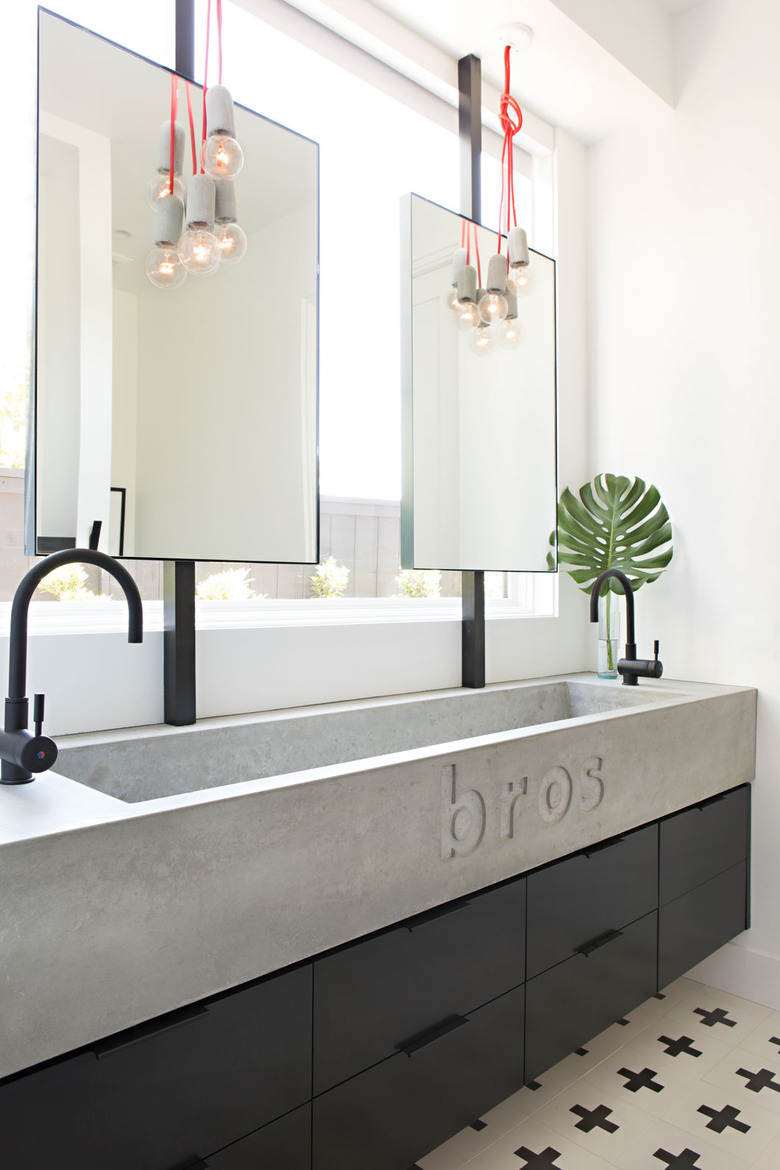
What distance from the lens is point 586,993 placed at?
1.82 m

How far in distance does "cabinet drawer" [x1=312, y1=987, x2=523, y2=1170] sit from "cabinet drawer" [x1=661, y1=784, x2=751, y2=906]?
71 centimetres

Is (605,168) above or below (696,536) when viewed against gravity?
above

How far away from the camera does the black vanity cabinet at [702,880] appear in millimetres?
2141

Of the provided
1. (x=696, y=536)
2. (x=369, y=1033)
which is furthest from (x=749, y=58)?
(x=369, y=1033)

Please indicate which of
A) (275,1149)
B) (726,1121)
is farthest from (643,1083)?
(275,1149)

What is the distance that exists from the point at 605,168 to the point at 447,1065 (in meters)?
2.95

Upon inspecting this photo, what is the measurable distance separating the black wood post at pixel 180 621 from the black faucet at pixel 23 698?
52 cm

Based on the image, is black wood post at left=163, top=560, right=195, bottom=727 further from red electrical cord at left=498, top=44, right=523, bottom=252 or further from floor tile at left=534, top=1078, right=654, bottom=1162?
red electrical cord at left=498, top=44, right=523, bottom=252

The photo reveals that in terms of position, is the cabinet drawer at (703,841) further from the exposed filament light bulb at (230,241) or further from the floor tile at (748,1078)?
the exposed filament light bulb at (230,241)

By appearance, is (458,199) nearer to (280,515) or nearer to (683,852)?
(280,515)

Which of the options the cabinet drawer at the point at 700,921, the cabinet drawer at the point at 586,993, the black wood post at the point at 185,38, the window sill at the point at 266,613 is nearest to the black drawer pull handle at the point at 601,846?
the cabinet drawer at the point at 586,993

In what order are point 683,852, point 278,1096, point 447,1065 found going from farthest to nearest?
point 683,852 < point 447,1065 < point 278,1096

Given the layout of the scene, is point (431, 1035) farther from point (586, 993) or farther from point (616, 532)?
point (616, 532)

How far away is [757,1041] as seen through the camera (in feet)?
7.43
